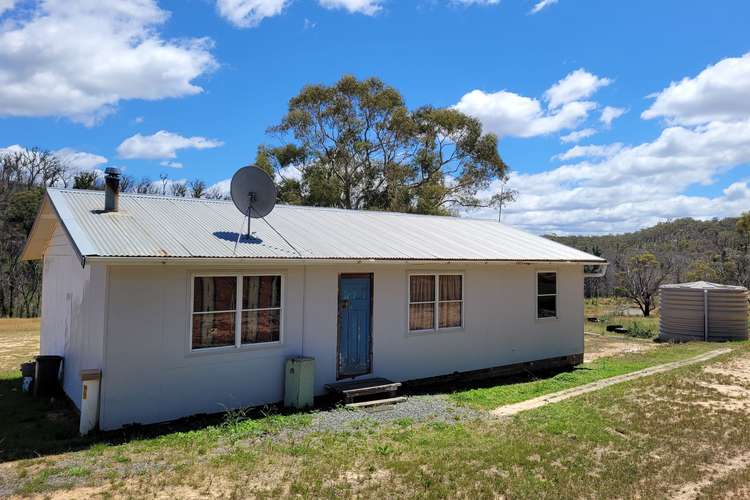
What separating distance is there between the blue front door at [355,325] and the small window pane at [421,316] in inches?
41.2

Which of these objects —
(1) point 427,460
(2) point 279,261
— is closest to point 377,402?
(1) point 427,460

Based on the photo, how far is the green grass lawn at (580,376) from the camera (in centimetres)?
965

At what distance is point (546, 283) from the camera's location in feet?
42.2

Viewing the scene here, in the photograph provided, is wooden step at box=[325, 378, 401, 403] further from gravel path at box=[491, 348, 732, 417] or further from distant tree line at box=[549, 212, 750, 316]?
distant tree line at box=[549, 212, 750, 316]

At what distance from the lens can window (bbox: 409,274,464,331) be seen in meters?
10.4

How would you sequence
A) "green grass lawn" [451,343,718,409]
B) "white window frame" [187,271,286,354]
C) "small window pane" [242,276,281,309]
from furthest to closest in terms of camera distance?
1. "green grass lawn" [451,343,718,409]
2. "small window pane" [242,276,281,309]
3. "white window frame" [187,271,286,354]

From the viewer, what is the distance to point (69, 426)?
761 centimetres

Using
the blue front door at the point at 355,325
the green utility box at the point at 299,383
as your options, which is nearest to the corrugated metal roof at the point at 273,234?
the blue front door at the point at 355,325

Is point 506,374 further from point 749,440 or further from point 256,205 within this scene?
point 256,205

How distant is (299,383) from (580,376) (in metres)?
6.88

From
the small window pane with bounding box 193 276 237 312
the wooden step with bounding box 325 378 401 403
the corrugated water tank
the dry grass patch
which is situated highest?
the small window pane with bounding box 193 276 237 312

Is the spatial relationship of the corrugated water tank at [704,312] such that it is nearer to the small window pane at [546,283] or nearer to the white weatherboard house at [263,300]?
the white weatherboard house at [263,300]

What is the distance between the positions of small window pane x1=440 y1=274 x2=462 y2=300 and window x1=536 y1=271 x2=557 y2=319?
258 cm

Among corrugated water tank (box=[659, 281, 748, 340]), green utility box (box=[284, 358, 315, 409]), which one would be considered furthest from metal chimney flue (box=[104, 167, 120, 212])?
corrugated water tank (box=[659, 281, 748, 340])
